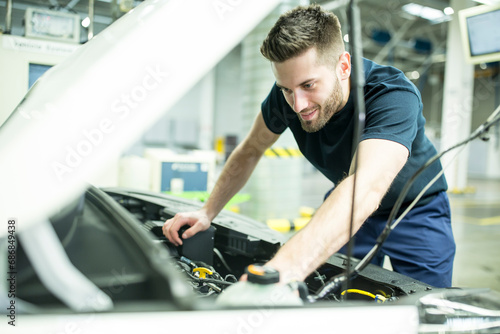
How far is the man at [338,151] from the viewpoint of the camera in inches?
38.0

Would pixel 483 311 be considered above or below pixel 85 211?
below

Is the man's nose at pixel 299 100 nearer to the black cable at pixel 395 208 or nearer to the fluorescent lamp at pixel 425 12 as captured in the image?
the black cable at pixel 395 208

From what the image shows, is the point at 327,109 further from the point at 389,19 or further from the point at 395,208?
the point at 389,19

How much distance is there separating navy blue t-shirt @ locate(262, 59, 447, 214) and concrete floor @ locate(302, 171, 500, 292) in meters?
2.00

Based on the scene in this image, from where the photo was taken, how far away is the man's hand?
1.40 m

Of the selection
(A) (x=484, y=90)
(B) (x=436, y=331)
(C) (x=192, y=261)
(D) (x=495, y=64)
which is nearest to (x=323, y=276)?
(C) (x=192, y=261)

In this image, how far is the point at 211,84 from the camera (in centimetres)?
1080

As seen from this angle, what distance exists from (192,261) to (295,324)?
31.1 inches

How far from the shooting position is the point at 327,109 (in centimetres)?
131

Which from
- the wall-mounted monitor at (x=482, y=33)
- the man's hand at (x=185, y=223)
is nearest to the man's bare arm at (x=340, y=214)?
the man's hand at (x=185, y=223)

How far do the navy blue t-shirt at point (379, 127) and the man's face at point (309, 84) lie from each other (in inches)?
5.8

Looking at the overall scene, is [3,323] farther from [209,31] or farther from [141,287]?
[209,31]

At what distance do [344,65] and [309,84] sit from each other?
0.24 metres

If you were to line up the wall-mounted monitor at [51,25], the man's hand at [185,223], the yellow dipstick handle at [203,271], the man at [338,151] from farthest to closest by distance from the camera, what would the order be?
the wall-mounted monitor at [51,25] < the man's hand at [185,223] < the yellow dipstick handle at [203,271] < the man at [338,151]
